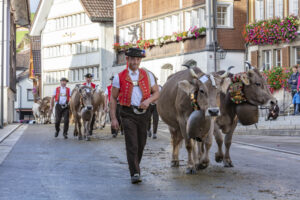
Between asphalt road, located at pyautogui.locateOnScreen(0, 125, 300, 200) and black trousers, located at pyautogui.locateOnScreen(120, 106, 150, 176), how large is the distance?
0.36m

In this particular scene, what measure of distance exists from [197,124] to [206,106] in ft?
1.05

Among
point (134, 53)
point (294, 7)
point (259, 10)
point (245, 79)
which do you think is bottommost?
point (245, 79)

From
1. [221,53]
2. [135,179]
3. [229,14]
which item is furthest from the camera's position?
[229,14]

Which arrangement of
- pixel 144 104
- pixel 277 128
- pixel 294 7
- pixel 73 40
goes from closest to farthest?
pixel 144 104, pixel 277 128, pixel 294 7, pixel 73 40

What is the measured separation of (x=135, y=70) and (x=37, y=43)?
79.1 meters

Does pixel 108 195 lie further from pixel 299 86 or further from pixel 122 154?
pixel 299 86

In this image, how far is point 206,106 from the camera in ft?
31.9

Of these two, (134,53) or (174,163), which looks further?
(174,163)

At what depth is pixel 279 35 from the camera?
35.2m

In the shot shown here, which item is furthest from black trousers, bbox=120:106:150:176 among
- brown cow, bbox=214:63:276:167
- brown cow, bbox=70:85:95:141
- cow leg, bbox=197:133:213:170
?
brown cow, bbox=70:85:95:141

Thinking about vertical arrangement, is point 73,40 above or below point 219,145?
above

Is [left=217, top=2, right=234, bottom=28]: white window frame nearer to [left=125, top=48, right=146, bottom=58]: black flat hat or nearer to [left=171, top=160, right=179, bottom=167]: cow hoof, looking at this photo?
[left=171, top=160, right=179, bottom=167]: cow hoof

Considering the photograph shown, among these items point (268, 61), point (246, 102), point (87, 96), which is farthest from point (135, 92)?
point (268, 61)

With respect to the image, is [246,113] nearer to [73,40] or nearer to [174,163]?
[174,163]
